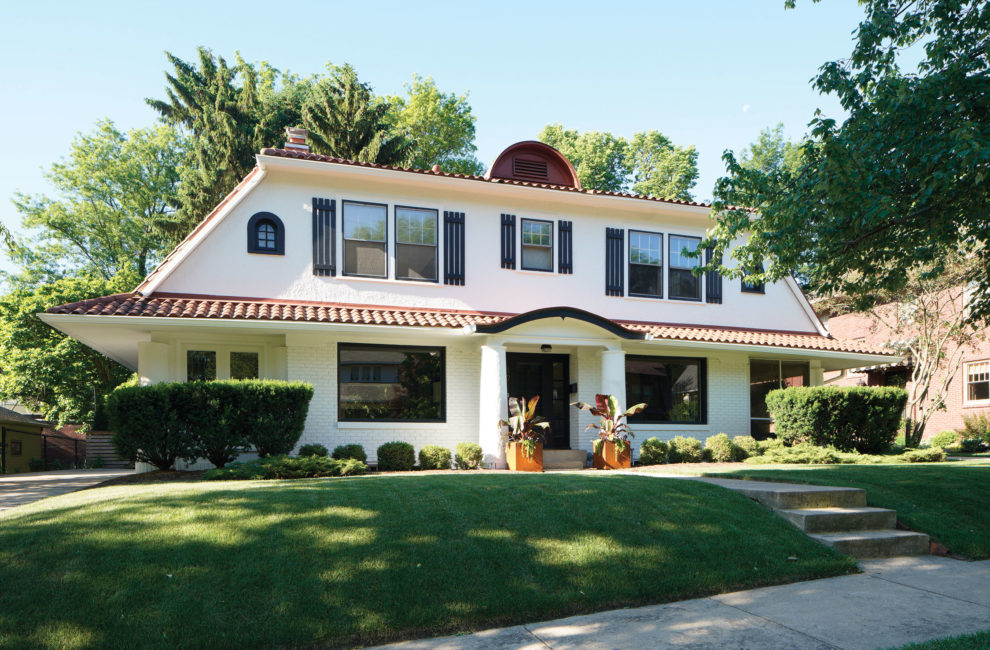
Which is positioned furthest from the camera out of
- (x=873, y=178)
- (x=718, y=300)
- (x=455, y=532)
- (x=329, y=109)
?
(x=329, y=109)

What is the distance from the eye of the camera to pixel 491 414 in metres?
13.3

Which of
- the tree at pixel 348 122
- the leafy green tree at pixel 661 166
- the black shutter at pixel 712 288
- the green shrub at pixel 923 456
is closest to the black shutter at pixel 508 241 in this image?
the black shutter at pixel 712 288

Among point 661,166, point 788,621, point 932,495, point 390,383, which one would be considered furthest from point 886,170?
point 661,166

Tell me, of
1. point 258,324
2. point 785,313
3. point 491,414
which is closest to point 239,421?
point 258,324

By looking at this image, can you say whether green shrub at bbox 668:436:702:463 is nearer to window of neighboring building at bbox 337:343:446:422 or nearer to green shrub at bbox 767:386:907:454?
green shrub at bbox 767:386:907:454

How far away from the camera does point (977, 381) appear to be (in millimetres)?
23891

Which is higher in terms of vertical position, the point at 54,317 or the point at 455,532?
the point at 54,317

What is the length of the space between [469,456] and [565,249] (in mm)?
5257

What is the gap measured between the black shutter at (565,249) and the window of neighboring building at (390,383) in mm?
3395

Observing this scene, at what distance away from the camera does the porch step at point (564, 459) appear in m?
14.0

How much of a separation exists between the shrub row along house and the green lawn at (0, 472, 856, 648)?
5.86 m

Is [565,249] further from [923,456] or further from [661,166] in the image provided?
[661,166]

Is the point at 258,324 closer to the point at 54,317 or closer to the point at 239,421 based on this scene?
the point at 239,421

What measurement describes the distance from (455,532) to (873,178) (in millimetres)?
6134
